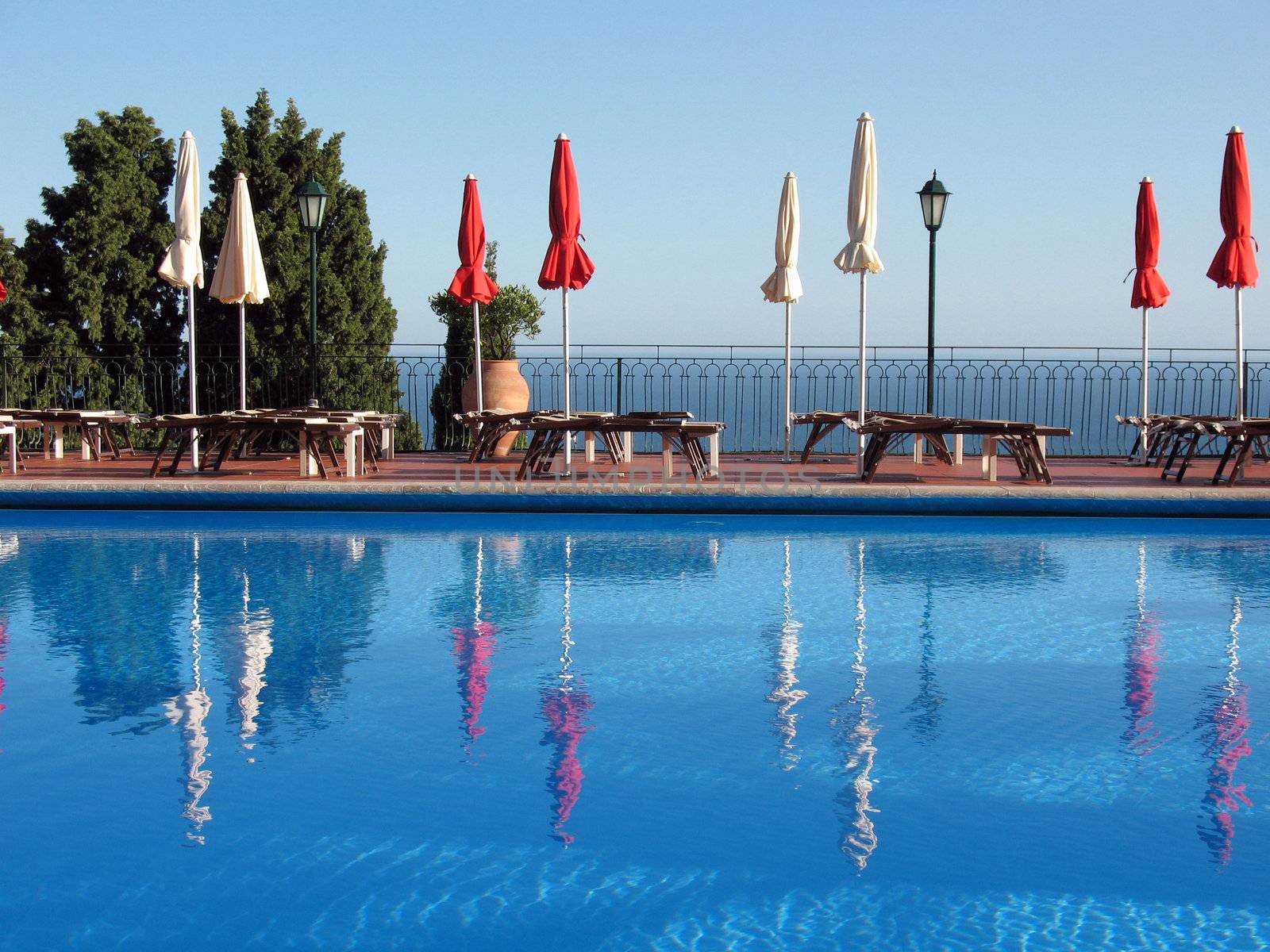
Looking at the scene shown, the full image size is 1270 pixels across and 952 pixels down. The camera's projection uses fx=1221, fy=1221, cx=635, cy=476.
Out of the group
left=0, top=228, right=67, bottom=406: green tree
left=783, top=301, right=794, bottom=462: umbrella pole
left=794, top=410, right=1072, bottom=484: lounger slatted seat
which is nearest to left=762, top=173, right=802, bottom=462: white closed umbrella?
left=783, top=301, right=794, bottom=462: umbrella pole

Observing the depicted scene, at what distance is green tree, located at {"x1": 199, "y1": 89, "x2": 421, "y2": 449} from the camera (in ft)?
57.3

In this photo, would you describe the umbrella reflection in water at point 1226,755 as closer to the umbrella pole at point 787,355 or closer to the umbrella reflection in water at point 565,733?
the umbrella reflection in water at point 565,733

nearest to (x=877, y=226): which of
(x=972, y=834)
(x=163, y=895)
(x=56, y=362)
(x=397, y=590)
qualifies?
(x=397, y=590)

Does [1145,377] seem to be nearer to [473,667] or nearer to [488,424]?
[488,424]

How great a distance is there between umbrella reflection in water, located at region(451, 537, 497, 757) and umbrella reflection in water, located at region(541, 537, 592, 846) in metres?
0.25

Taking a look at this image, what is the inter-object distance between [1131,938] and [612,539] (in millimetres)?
6080

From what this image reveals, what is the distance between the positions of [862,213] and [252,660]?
6991 millimetres

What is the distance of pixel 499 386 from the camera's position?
13805 millimetres

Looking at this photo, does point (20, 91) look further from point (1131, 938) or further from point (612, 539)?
point (1131, 938)

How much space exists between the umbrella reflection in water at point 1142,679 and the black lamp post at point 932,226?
6.68 metres

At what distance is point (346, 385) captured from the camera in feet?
58.4

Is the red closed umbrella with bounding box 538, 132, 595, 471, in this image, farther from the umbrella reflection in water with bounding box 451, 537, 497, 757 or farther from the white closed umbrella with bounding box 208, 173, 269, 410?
the umbrella reflection in water with bounding box 451, 537, 497, 757

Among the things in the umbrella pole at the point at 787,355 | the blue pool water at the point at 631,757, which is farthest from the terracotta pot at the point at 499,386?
the blue pool water at the point at 631,757

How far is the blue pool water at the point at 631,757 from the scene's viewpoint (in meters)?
2.93
